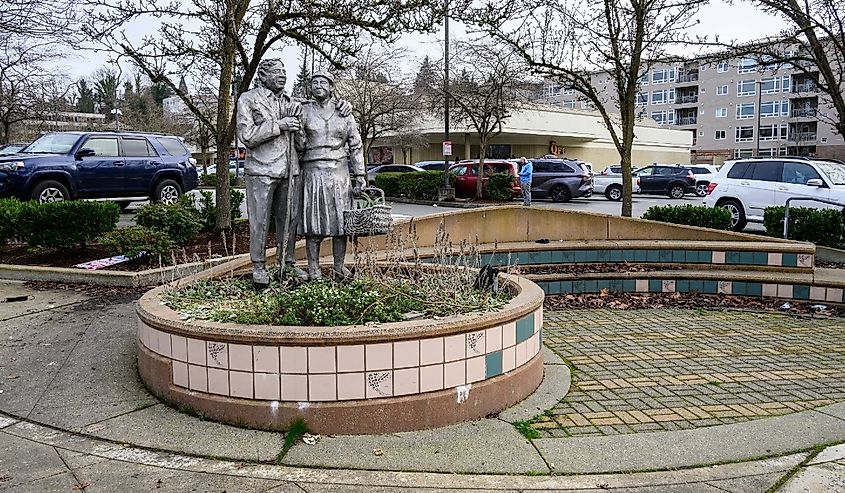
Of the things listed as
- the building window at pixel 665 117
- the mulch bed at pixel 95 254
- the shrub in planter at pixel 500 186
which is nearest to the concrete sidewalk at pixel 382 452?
the mulch bed at pixel 95 254

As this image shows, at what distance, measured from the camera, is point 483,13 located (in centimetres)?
1235

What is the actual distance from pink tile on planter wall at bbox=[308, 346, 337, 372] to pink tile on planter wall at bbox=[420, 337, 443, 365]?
1.87 feet

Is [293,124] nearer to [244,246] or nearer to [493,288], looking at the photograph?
[493,288]

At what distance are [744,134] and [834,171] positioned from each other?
60607mm

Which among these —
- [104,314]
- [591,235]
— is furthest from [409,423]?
[591,235]

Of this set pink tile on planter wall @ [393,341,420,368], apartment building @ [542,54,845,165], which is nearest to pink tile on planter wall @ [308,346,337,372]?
pink tile on planter wall @ [393,341,420,368]

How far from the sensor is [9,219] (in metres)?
10.7

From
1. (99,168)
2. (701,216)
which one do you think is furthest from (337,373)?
(99,168)

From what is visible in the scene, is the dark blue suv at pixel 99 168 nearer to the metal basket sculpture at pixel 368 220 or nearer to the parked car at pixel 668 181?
the metal basket sculpture at pixel 368 220

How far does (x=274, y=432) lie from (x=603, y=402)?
240 centimetres

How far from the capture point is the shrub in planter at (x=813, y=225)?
37.6 ft

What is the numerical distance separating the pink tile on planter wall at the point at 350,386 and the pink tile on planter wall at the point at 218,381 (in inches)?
29.8

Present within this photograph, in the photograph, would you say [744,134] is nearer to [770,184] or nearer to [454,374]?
[770,184]

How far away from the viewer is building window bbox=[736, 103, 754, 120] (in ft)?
226
